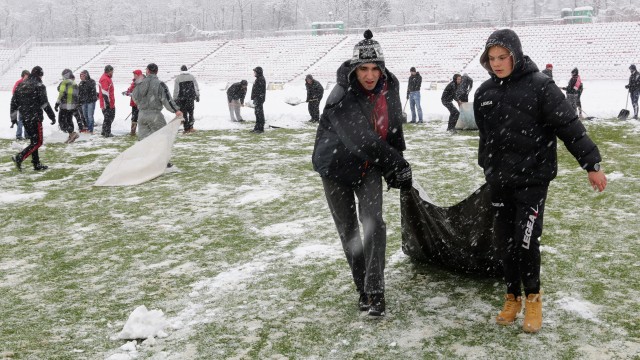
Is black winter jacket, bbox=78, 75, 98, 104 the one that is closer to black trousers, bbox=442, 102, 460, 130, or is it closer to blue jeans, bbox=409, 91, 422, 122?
blue jeans, bbox=409, 91, 422, 122

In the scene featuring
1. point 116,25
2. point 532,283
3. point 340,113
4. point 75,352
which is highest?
point 116,25

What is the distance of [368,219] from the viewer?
11.9 feet

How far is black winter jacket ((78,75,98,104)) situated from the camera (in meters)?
14.1

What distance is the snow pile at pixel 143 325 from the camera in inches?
138

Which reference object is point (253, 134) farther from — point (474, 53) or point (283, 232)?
point (474, 53)

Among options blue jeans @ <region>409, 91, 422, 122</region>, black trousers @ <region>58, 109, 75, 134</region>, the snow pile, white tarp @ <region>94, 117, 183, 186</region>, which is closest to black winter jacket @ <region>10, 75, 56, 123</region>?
white tarp @ <region>94, 117, 183, 186</region>

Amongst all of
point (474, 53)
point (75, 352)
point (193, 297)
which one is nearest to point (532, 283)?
point (193, 297)

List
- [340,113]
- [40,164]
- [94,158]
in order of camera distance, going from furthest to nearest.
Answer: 1. [94,158]
2. [40,164]
3. [340,113]

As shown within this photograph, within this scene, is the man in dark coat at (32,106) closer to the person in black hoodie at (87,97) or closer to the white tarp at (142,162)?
the white tarp at (142,162)

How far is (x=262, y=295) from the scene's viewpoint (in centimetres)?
413

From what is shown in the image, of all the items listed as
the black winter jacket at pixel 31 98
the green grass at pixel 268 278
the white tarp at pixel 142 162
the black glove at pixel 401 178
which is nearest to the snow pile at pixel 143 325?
the green grass at pixel 268 278

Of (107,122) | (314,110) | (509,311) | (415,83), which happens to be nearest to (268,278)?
(509,311)

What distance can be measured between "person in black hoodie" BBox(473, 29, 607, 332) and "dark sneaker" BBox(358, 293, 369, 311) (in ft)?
2.67

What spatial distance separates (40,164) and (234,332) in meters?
7.46
